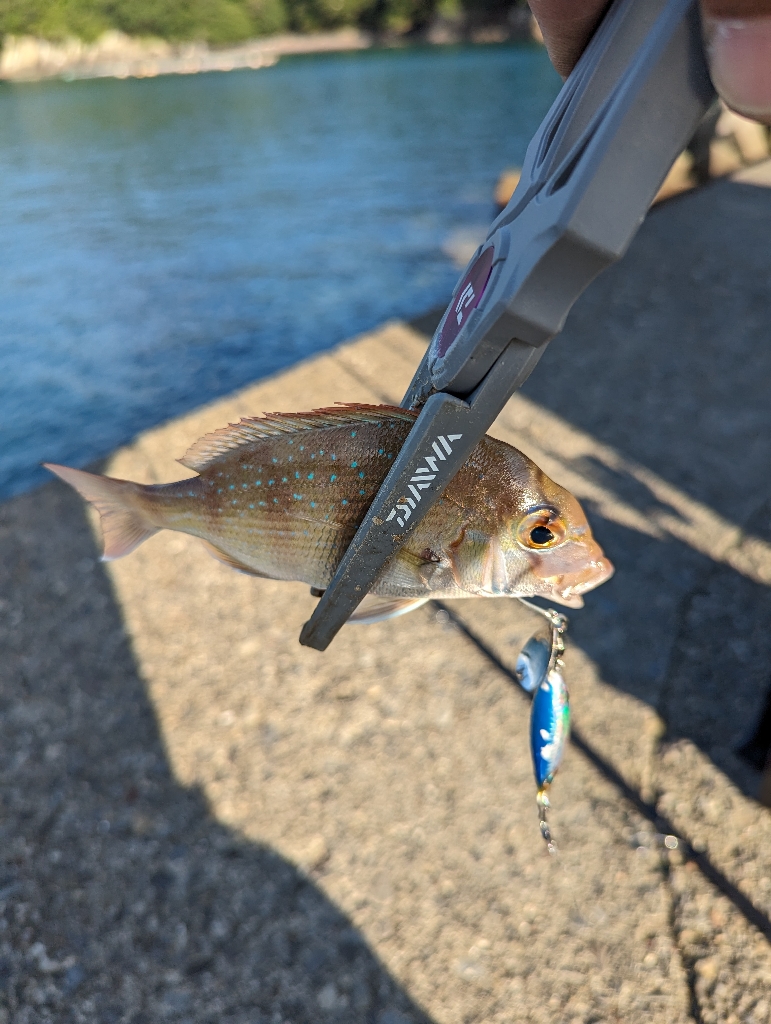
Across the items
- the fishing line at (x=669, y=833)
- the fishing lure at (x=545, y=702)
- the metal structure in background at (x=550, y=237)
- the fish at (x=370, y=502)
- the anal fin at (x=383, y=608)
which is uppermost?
the metal structure in background at (x=550, y=237)

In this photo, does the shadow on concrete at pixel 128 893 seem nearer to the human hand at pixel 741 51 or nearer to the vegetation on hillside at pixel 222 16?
the human hand at pixel 741 51

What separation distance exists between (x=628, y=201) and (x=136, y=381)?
7.85 m

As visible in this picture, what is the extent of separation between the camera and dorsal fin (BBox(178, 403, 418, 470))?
43.8 inches

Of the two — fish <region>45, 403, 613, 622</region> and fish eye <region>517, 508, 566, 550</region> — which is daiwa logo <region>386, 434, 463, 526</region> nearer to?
fish <region>45, 403, 613, 622</region>

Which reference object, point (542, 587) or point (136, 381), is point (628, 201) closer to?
point (542, 587)

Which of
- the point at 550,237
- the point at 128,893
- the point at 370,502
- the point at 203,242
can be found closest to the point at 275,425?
the point at 370,502

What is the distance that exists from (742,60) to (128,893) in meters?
2.79

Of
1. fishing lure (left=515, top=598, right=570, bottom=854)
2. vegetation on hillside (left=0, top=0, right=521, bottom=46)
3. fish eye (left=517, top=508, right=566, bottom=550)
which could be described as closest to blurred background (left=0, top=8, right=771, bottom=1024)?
fishing lure (left=515, top=598, right=570, bottom=854)

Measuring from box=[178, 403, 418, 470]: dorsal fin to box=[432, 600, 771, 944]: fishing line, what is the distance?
1646 mm

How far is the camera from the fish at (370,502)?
113 centimetres

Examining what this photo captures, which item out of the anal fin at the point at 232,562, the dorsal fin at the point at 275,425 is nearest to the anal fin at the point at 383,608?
the anal fin at the point at 232,562

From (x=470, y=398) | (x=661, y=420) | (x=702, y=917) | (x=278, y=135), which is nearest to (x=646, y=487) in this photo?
(x=661, y=420)

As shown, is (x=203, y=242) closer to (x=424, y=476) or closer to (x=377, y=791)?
(x=377, y=791)

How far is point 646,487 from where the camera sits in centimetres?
408
